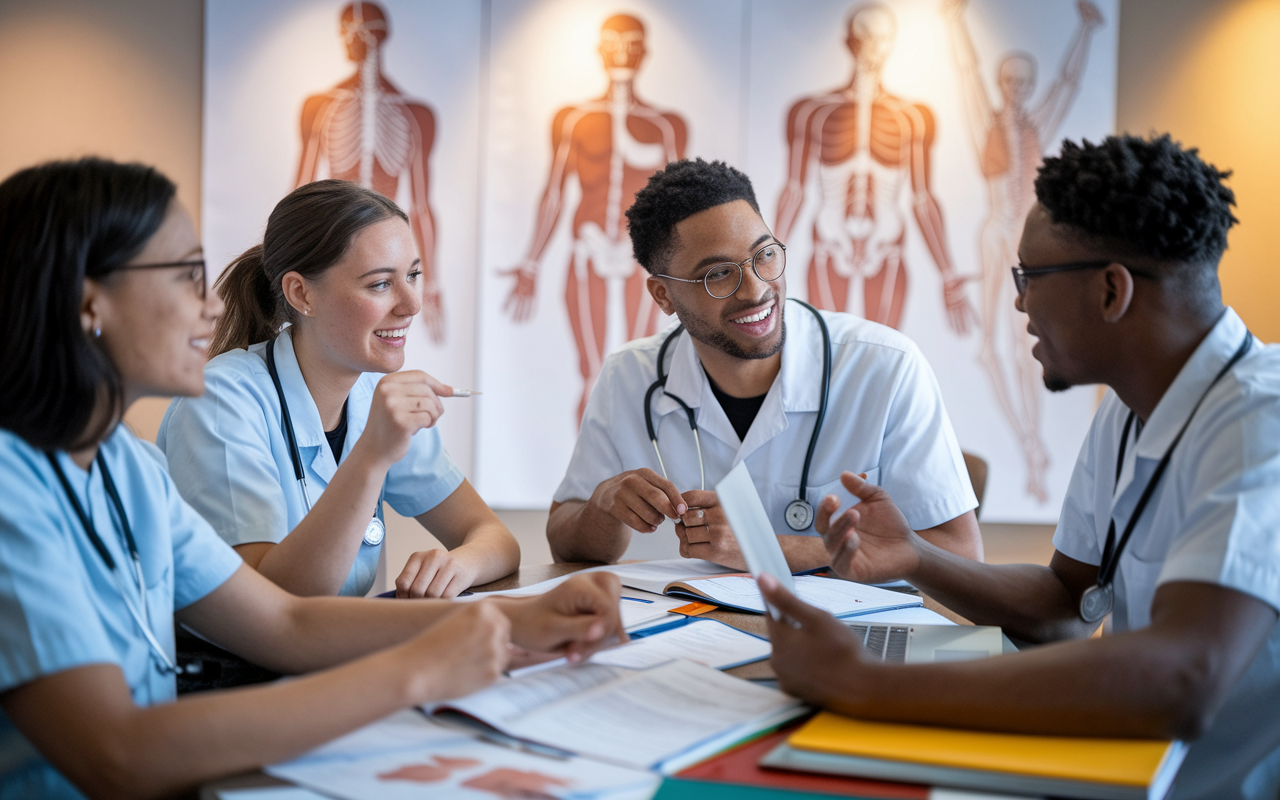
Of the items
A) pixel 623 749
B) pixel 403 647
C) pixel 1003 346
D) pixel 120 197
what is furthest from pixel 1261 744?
pixel 1003 346

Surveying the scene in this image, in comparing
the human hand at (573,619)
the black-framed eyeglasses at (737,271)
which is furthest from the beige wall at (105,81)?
the human hand at (573,619)

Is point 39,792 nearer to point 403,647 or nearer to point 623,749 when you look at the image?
point 403,647

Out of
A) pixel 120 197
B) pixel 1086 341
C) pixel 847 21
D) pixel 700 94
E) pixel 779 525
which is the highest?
pixel 847 21

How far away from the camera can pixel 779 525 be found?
2.11 metres

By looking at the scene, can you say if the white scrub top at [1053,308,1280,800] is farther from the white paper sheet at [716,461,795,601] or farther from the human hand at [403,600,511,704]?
the human hand at [403,600,511,704]

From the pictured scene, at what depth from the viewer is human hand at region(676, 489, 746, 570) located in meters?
1.80

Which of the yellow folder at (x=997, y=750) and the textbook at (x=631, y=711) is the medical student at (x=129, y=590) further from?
the yellow folder at (x=997, y=750)

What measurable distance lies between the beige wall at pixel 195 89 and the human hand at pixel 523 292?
1203 millimetres

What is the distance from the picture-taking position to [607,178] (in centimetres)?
342

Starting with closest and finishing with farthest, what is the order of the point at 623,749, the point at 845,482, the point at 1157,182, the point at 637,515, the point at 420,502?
1. the point at 623,749
2. the point at 1157,182
3. the point at 845,482
4. the point at 637,515
5. the point at 420,502

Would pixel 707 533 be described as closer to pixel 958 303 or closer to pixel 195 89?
pixel 958 303

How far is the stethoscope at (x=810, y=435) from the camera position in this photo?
80.2 inches

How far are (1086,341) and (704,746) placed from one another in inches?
31.4

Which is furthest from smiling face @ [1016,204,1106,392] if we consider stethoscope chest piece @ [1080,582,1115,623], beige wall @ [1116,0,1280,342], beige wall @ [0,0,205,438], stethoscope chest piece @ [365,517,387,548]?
beige wall @ [0,0,205,438]
